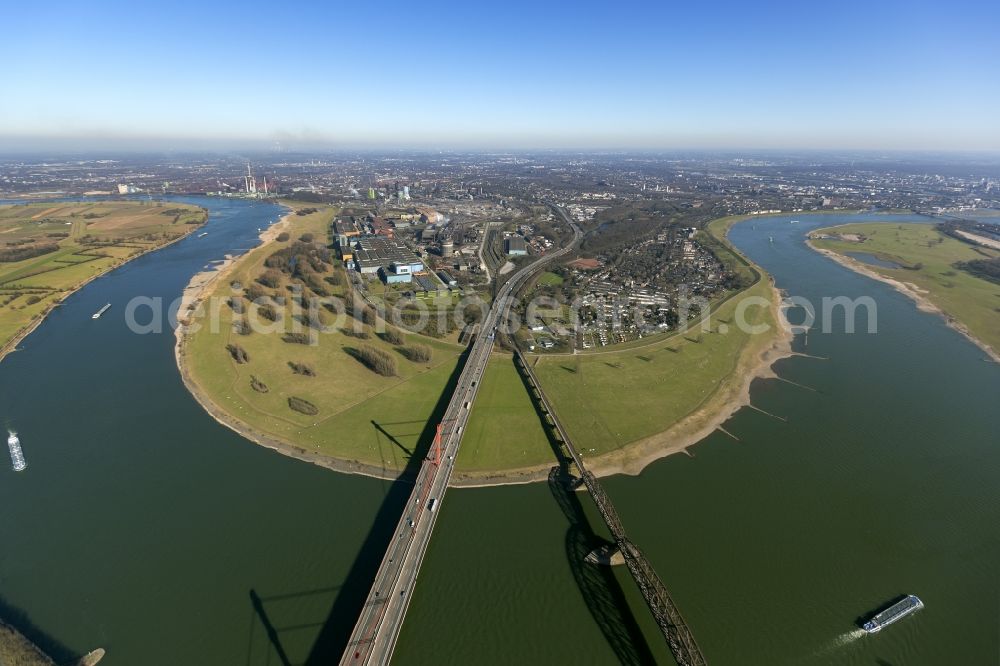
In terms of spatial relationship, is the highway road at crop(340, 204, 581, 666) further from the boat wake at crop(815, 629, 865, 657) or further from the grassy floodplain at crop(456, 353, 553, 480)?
the boat wake at crop(815, 629, 865, 657)

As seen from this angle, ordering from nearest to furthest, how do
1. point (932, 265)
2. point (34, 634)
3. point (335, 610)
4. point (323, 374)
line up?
point (34, 634) → point (335, 610) → point (323, 374) → point (932, 265)

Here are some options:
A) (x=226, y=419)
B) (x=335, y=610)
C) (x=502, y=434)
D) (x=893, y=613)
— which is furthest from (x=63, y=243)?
(x=893, y=613)

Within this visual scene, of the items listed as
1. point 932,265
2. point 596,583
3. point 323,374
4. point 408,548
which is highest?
point 932,265

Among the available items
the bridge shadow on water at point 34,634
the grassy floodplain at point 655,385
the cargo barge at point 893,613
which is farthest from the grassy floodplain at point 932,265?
the bridge shadow on water at point 34,634

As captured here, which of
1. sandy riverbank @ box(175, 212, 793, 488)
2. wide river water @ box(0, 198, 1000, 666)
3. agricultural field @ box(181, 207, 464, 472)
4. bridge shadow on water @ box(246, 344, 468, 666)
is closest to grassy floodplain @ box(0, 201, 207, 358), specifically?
agricultural field @ box(181, 207, 464, 472)

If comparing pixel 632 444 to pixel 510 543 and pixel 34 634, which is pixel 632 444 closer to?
pixel 510 543

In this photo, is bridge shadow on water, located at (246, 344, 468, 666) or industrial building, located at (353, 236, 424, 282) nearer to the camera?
bridge shadow on water, located at (246, 344, 468, 666)

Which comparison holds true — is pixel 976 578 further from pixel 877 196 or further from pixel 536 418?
pixel 877 196
